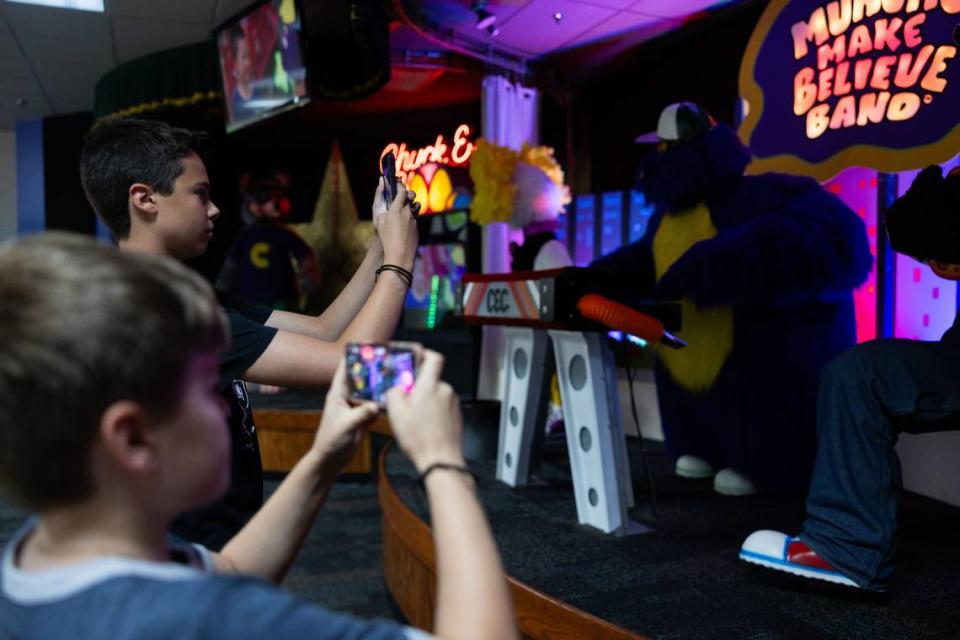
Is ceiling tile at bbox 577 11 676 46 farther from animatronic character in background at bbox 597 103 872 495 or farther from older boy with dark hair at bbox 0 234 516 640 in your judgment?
older boy with dark hair at bbox 0 234 516 640

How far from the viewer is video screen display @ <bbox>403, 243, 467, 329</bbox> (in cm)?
550

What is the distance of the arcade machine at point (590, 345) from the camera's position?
2.19 m

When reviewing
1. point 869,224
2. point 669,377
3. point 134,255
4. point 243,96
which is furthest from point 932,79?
point 243,96

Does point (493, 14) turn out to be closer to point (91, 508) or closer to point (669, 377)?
point (669, 377)

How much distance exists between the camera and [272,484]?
3.95m

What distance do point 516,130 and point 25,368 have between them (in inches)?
175

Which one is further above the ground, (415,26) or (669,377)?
(415,26)

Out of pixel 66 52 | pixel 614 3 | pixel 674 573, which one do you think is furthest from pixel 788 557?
pixel 66 52

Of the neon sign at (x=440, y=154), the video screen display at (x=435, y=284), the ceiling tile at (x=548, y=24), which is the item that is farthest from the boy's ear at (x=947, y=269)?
the video screen display at (x=435, y=284)

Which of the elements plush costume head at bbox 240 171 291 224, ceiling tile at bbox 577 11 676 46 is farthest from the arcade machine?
plush costume head at bbox 240 171 291 224

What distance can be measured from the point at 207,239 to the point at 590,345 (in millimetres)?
1298

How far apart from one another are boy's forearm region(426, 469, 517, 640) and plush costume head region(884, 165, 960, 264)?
1.52 m

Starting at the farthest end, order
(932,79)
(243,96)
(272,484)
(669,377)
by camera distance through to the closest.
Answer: (243,96) → (272,484) → (669,377) → (932,79)

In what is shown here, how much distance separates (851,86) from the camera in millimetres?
2451
